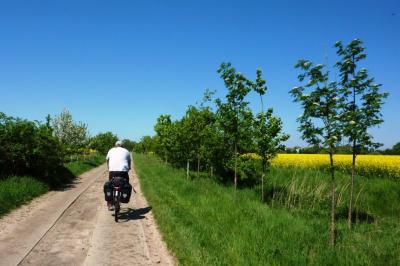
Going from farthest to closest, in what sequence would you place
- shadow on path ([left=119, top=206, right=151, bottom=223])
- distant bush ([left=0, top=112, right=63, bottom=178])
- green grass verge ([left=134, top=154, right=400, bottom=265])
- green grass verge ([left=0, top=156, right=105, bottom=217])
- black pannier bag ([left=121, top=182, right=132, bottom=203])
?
distant bush ([left=0, top=112, right=63, bottom=178]) < green grass verge ([left=0, top=156, right=105, bottom=217]) < black pannier bag ([left=121, top=182, right=132, bottom=203]) < shadow on path ([left=119, top=206, right=151, bottom=223]) < green grass verge ([left=134, top=154, right=400, bottom=265])

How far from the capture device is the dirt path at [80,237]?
21.7 feet

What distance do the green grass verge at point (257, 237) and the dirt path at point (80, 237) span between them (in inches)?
19.8

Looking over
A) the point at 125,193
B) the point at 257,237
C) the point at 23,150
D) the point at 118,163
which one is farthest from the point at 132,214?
the point at 23,150

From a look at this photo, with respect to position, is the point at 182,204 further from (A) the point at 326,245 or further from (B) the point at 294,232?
(A) the point at 326,245

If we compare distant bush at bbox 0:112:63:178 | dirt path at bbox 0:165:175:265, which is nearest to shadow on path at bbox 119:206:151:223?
dirt path at bbox 0:165:175:265

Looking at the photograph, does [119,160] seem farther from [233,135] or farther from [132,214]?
[233,135]

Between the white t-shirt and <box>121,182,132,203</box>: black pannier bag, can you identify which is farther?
the white t-shirt

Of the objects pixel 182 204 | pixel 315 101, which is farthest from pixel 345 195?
pixel 315 101

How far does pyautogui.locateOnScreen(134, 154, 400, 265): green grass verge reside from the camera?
650 centimetres

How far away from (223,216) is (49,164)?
11026mm

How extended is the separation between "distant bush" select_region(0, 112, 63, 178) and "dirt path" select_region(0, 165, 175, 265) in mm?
4387

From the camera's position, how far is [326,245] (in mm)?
7891

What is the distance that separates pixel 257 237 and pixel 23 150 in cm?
1257

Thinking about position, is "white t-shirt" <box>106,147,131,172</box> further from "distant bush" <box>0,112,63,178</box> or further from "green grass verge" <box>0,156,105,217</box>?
"distant bush" <box>0,112,63,178</box>
